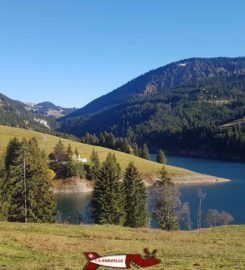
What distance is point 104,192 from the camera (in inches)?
3211

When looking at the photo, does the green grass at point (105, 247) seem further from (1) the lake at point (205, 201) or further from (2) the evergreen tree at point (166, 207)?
(1) the lake at point (205, 201)

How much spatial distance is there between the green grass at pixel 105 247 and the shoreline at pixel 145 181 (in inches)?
4365

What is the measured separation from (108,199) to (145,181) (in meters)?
100

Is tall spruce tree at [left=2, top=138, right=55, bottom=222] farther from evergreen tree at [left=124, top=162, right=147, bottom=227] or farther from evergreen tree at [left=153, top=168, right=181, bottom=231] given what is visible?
evergreen tree at [left=153, top=168, right=181, bottom=231]

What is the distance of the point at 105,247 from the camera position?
110ft

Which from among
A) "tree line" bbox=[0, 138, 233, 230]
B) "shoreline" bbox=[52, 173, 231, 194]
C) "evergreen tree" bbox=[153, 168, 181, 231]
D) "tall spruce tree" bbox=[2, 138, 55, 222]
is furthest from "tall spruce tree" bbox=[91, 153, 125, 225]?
"shoreline" bbox=[52, 173, 231, 194]

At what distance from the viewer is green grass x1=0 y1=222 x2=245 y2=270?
24.8 m

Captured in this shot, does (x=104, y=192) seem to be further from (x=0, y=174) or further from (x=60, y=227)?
(x=60, y=227)

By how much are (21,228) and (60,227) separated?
14.2ft

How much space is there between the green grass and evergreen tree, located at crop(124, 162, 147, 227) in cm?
3375

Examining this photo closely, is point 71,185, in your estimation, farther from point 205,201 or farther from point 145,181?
point 205,201

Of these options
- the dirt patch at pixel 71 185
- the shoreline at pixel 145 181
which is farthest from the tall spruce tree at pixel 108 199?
the dirt patch at pixel 71 185

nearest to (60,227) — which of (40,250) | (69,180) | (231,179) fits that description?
(40,250)

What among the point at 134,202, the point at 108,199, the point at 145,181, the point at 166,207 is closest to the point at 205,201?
the point at 145,181
